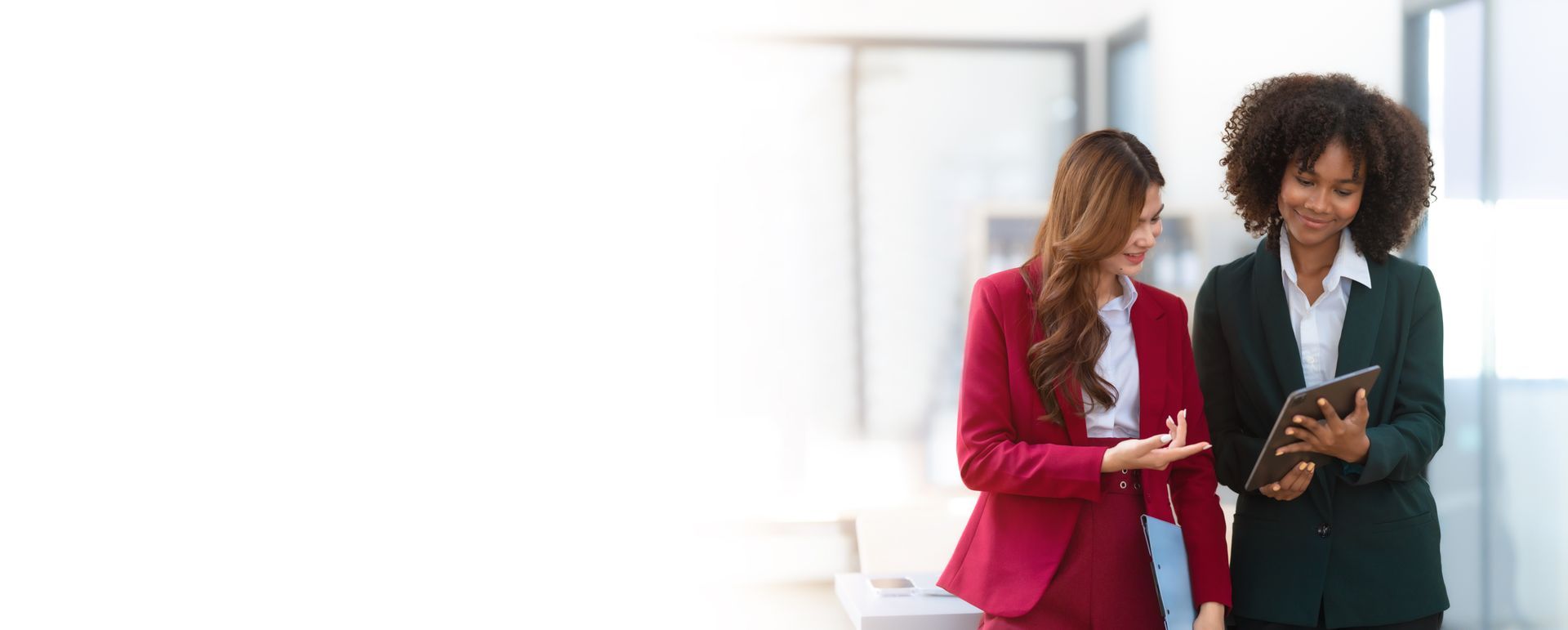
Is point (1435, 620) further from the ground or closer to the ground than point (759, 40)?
closer to the ground

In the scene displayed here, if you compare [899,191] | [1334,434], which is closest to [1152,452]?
[1334,434]

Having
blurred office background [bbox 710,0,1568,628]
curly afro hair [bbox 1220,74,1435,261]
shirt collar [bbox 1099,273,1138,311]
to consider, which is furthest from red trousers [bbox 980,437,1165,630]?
blurred office background [bbox 710,0,1568,628]

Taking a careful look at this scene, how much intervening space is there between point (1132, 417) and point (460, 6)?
297cm

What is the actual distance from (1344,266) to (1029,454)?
25.8 inches

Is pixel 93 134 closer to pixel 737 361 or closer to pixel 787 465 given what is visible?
pixel 737 361

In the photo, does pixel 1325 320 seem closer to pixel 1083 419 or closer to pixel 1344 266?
pixel 1344 266

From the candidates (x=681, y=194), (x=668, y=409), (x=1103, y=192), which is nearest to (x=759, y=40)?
(x=681, y=194)

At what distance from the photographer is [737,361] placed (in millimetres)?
4055

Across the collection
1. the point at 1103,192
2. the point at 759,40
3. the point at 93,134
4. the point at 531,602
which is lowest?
the point at 531,602

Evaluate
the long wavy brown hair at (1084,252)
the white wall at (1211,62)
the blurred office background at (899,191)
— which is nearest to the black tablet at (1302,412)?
the long wavy brown hair at (1084,252)

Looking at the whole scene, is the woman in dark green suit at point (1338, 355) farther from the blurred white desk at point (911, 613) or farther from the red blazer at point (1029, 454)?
the blurred white desk at point (911, 613)

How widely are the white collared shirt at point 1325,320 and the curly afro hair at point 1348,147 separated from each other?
0.17ft

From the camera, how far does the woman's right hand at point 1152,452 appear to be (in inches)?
67.6

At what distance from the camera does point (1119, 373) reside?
6.16ft
